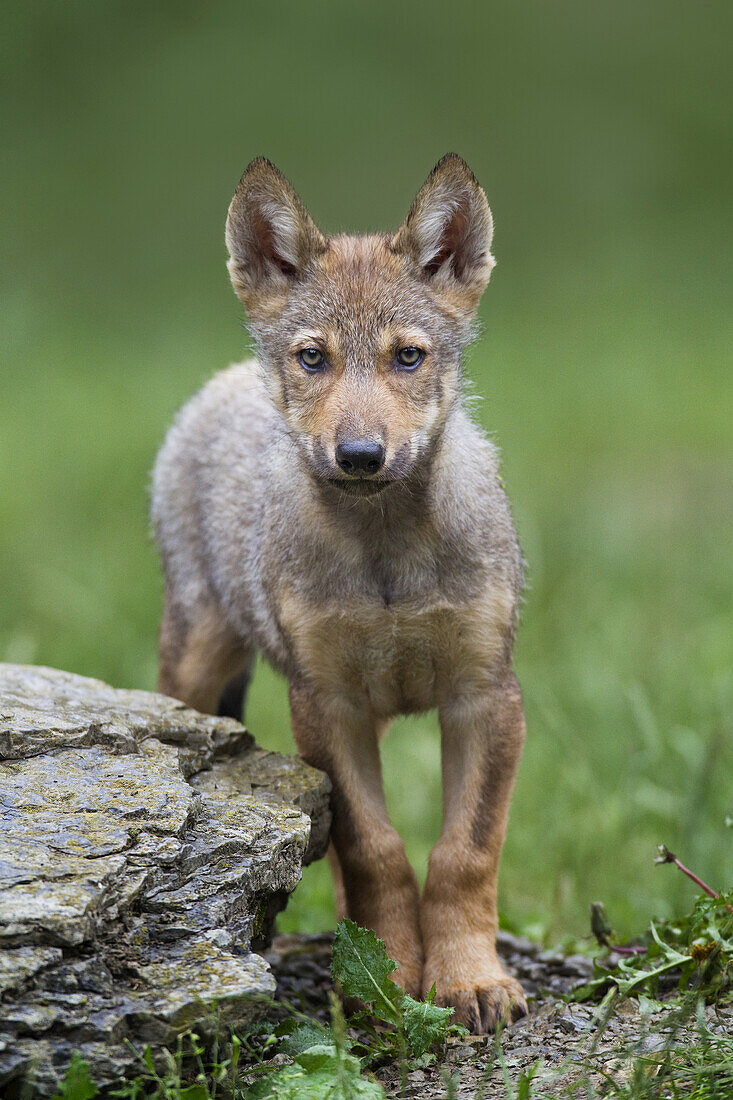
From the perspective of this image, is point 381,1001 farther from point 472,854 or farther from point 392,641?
point 392,641

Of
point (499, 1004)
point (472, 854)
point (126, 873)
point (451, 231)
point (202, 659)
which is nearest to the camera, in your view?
point (126, 873)

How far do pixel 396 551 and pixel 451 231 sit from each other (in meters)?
1.20

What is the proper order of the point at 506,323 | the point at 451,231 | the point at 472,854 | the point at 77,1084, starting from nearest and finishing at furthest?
1. the point at 77,1084
2. the point at 472,854
3. the point at 451,231
4. the point at 506,323

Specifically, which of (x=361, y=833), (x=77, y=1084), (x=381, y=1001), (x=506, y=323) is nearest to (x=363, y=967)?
→ (x=381, y=1001)

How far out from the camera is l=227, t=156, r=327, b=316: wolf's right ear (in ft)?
16.4

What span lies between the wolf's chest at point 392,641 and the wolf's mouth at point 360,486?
0.43 meters

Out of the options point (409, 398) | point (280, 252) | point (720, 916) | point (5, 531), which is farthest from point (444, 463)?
point (5, 531)

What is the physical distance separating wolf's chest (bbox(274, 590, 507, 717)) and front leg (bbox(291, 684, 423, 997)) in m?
0.11

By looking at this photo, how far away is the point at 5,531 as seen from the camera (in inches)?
395

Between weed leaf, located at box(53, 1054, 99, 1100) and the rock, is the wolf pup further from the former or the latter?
weed leaf, located at box(53, 1054, 99, 1100)

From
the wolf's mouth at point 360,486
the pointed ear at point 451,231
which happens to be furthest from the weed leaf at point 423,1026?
the pointed ear at point 451,231

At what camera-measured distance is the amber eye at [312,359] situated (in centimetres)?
477

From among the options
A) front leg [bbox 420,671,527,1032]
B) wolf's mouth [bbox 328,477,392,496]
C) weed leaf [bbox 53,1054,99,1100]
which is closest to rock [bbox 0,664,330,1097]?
weed leaf [bbox 53,1054,99,1100]

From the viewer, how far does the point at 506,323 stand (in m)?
15.9
